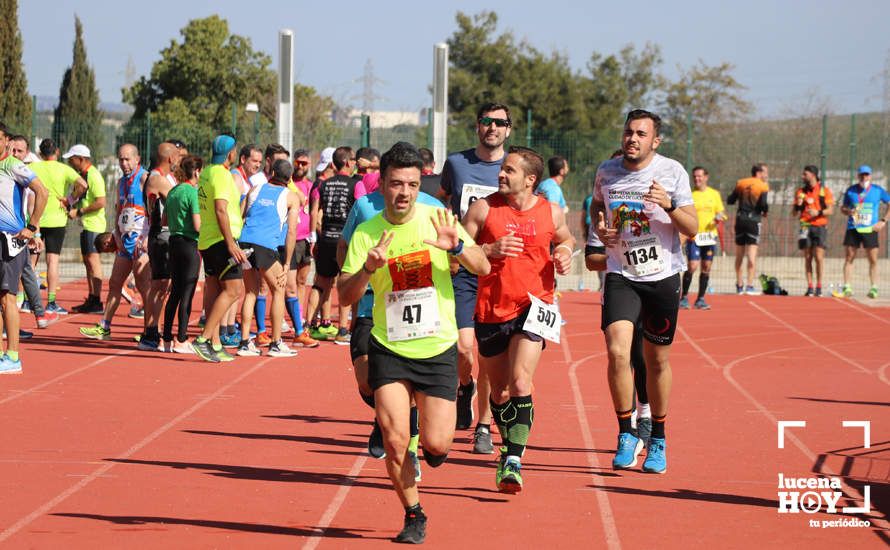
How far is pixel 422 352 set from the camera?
20.7ft

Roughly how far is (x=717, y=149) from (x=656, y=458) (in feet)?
70.4

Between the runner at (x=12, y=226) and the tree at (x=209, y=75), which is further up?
the tree at (x=209, y=75)

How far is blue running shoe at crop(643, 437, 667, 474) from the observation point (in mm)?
8062

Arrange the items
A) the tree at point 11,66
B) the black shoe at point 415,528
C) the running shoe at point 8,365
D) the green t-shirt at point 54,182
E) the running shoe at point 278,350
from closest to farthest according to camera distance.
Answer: the black shoe at point 415,528, the running shoe at point 8,365, the running shoe at point 278,350, the green t-shirt at point 54,182, the tree at point 11,66

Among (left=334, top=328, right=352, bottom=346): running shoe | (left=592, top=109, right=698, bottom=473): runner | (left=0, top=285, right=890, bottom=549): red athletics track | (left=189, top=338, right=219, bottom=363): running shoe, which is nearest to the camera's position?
(left=0, top=285, right=890, bottom=549): red athletics track

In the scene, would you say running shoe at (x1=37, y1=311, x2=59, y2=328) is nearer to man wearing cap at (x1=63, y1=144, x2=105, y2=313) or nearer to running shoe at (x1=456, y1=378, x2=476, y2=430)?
man wearing cap at (x1=63, y1=144, x2=105, y2=313)

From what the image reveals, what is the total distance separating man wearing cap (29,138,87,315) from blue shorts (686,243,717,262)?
8774 mm

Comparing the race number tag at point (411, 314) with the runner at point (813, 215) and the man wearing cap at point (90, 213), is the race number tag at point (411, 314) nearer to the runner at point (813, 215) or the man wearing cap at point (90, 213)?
the man wearing cap at point (90, 213)

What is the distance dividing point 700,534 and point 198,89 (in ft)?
153

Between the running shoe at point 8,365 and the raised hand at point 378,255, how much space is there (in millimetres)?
6582

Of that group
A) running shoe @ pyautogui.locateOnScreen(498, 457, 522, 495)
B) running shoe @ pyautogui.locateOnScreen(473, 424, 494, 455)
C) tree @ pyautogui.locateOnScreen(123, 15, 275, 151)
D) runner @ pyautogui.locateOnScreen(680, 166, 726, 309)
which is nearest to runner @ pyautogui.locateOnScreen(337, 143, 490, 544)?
running shoe @ pyautogui.locateOnScreen(498, 457, 522, 495)

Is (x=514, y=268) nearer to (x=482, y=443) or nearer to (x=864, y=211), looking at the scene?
(x=482, y=443)

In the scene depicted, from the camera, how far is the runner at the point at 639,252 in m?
7.93

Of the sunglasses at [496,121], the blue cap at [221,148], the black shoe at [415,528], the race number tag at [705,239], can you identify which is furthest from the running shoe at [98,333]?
the black shoe at [415,528]
